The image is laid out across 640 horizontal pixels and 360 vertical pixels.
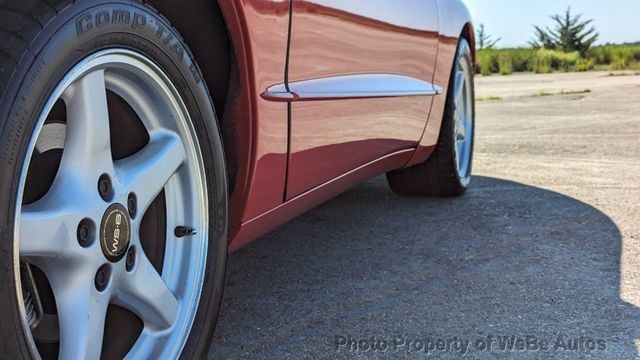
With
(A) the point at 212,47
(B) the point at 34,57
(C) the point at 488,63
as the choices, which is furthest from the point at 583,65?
(B) the point at 34,57

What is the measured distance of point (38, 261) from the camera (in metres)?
1.32

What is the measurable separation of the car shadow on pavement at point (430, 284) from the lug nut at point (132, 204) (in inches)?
25.1

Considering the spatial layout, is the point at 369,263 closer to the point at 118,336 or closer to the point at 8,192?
the point at 118,336

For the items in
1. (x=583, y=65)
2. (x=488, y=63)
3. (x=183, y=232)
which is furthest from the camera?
(x=488, y=63)

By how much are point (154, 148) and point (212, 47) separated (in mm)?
296

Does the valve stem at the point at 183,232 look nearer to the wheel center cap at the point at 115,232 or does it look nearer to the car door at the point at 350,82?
the wheel center cap at the point at 115,232

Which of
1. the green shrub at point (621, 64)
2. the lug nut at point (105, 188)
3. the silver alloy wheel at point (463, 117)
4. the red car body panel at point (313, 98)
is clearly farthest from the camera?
the green shrub at point (621, 64)

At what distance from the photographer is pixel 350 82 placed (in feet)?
7.64

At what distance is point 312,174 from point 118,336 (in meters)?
0.78

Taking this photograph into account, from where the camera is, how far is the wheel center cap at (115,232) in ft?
4.62

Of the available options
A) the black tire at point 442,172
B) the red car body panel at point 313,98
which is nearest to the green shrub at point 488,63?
the black tire at point 442,172

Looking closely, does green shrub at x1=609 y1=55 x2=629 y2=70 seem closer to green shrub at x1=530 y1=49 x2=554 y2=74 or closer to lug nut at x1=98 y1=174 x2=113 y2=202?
green shrub at x1=530 y1=49 x2=554 y2=74

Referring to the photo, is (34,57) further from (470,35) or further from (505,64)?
(505,64)

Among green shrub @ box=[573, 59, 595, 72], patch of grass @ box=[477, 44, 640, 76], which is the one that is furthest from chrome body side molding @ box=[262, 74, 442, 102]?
green shrub @ box=[573, 59, 595, 72]
